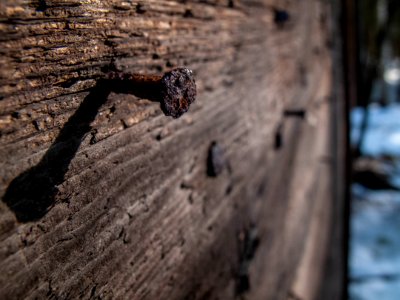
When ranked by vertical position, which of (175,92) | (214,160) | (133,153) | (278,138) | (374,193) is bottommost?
(374,193)

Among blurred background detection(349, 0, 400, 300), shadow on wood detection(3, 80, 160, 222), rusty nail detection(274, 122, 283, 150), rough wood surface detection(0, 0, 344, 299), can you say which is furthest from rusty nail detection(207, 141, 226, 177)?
blurred background detection(349, 0, 400, 300)

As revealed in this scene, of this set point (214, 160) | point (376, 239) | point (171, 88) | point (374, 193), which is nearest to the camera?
point (171, 88)

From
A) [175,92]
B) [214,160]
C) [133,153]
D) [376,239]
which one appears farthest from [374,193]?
[175,92]

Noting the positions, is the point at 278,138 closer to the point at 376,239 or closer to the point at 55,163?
the point at 55,163

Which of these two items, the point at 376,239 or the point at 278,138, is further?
the point at 376,239

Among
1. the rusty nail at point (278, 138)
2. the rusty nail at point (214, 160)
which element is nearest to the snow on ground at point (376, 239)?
the rusty nail at point (278, 138)

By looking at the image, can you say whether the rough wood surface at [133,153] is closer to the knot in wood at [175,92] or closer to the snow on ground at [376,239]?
the knot in wood at [175,92]

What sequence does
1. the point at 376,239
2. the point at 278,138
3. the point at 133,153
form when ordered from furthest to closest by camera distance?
1. the point at 376,239
2. the point at 278,138
3. the point at 133,153

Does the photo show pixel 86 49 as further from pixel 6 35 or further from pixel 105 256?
pixel 105 256

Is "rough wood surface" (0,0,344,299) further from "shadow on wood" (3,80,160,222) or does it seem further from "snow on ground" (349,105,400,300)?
"snow on ground" (349,105,400,300)
